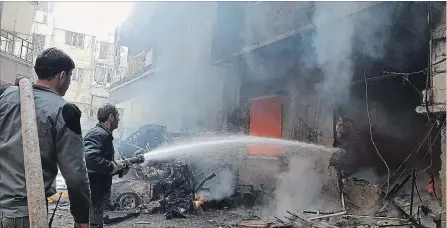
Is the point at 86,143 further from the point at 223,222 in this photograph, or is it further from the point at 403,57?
the point at 403,57

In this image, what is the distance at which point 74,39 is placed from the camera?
43219mm

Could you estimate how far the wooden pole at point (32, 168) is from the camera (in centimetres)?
206

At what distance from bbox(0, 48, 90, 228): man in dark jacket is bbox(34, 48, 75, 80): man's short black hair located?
0.13m

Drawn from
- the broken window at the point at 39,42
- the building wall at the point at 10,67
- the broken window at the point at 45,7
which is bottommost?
the building wall at the point at 10,67

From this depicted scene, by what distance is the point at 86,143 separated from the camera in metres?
4.36

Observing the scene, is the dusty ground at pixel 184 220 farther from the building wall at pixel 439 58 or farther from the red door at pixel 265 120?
the building wall at pixel 439 58

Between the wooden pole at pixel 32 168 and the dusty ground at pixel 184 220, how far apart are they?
4.91 meters

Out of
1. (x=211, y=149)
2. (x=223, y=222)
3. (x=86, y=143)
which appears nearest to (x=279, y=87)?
(x=211, y=149)

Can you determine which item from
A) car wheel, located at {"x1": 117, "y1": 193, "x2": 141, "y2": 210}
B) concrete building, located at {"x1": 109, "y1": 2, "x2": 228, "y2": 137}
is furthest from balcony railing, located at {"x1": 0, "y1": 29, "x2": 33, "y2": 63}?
car wheel, located at {"x1": 117, "y1": 193, "x2": 141, "y2": 210}

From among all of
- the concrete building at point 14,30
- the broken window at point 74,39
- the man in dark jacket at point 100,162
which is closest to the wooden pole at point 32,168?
the man in dark jacket at point 100,162

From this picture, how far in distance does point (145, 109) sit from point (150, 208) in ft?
43.2

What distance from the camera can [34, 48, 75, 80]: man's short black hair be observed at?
2455 millimetres

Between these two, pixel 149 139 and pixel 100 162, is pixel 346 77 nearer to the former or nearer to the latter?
pixel 100 162

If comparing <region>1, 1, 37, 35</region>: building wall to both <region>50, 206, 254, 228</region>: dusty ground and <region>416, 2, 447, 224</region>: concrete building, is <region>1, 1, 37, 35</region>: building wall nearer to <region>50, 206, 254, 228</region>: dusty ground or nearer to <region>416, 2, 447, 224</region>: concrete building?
<region>50, 206, 254, 228</region>: dusty ground
